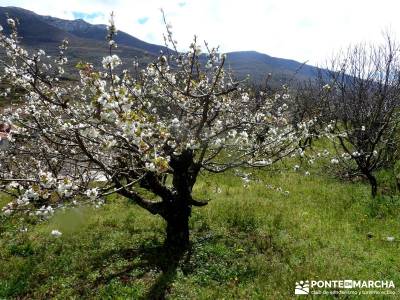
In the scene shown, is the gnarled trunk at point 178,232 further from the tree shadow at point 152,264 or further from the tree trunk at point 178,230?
the tree shadow at point 152,264

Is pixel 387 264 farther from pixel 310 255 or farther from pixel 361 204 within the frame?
pixel 361 204

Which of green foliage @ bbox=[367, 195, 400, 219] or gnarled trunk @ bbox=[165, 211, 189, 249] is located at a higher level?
green foliage @ bbox=[367, 195, 400, 219]

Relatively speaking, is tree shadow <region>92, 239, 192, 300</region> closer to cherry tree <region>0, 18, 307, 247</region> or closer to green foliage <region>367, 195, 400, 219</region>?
cherry tree <region>0, 18, 307, 247</region>

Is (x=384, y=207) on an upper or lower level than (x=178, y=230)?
upper

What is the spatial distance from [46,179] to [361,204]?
1167cm

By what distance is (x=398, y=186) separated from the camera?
15.8 metres

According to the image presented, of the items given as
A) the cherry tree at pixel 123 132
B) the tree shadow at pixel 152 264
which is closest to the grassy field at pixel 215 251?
the tree shadow at pixel 152 264

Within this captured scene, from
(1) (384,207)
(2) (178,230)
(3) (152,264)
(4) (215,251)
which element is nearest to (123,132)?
(3) (152,264)

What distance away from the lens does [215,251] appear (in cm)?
1062

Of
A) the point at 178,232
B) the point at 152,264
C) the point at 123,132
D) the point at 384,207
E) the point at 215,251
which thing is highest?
the point at 123,132

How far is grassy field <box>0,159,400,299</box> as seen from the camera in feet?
30.0

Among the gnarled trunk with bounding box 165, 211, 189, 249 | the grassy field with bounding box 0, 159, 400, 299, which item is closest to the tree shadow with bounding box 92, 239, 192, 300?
the grassy field with bounding box 0, 159, 400, 299

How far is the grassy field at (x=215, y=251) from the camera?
9156mm

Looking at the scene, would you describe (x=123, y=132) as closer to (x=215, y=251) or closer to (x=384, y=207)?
(x=215, y=251)
